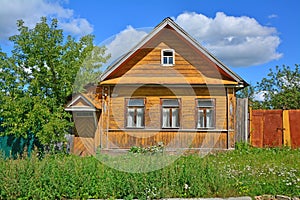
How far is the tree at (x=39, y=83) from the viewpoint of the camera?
39.2ft

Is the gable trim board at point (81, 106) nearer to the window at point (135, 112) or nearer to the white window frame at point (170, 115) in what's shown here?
the window at point (135, 112)

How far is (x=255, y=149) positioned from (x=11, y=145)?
9925 millimetres

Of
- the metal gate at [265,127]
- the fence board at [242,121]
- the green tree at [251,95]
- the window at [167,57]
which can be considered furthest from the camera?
the green tree at [251,95]

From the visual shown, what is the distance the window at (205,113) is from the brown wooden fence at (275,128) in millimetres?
2259

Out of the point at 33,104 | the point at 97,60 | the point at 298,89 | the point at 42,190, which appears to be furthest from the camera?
the point at 298,89

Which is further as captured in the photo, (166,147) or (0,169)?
(166,147)

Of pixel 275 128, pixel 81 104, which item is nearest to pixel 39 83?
pixel 81 104

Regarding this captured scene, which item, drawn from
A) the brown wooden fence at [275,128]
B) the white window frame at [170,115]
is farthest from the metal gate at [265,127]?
the white window frame at [170,115]

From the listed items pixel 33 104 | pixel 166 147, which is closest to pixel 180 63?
pixel 166 147

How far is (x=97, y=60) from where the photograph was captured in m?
18.4

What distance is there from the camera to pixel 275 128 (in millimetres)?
15453

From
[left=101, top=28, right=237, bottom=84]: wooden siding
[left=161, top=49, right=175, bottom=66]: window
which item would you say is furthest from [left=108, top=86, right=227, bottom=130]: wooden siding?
[left=161, top=49, right=175, bottom=66]: window

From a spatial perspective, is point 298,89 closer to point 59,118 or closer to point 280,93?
point 280,93

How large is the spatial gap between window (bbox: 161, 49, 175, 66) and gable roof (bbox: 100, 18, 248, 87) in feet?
2.82
